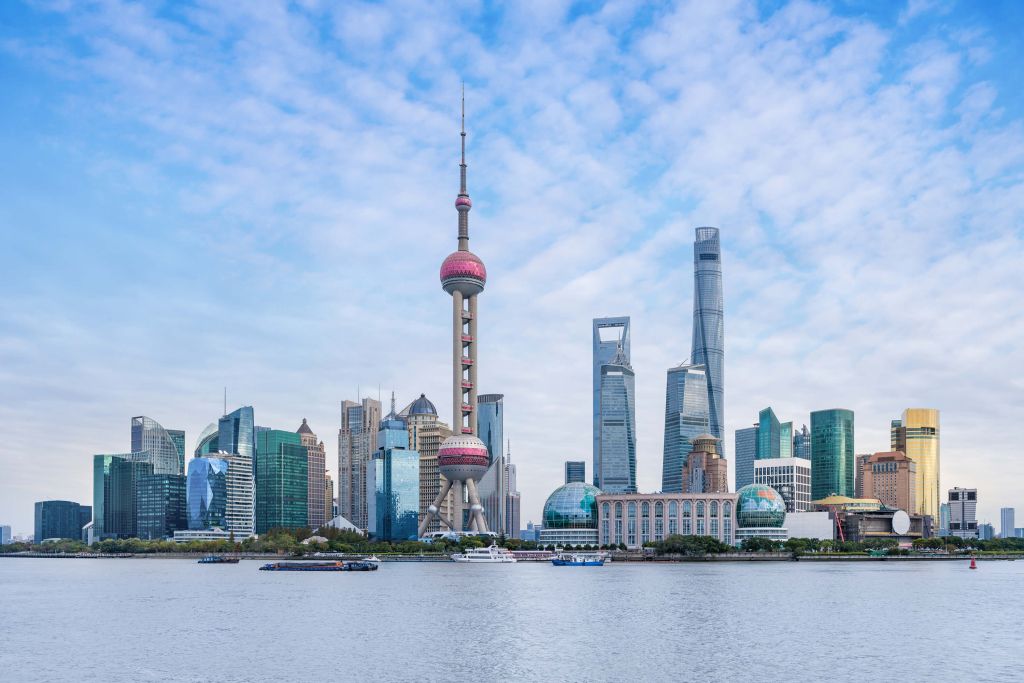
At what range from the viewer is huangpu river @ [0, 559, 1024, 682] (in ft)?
241

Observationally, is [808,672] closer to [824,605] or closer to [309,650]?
[309,650]

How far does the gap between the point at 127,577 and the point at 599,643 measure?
450 ft

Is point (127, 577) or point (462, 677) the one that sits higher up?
point (462, 677)

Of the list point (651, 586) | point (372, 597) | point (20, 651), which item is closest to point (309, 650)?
point (20, 651)

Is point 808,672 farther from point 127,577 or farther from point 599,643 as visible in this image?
point 127,577

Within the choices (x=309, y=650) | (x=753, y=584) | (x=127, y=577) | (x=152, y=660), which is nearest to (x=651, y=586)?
(x=753, y=584)

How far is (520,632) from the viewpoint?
94188 mm

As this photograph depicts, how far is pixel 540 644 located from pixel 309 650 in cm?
1860

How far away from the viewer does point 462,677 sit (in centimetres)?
7012

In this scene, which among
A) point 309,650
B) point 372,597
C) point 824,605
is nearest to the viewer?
point 309,650

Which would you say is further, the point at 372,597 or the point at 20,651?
the point at 372,597

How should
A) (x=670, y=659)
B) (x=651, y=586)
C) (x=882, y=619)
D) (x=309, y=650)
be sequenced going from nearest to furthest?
(x=670, y=659), (x=309, y=650), (x=882, y=619), (x=651, y=586)

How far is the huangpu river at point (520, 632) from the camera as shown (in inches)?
2891

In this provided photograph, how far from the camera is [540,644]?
8612 cm
